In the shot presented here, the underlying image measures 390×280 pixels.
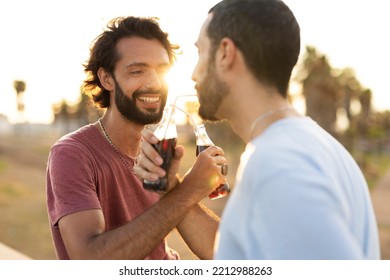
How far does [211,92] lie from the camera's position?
1.76 meters

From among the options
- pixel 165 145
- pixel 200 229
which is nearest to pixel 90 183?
pixel 165 145

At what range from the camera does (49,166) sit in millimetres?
→ 2520

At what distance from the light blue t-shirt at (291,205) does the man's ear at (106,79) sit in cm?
177

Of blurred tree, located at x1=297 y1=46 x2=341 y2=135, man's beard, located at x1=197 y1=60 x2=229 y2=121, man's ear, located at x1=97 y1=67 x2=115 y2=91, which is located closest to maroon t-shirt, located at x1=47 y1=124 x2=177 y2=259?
man's ear, located at x1=97 y1=67 x2=115 y2=91

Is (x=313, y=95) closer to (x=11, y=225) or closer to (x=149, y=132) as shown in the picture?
(x=11, y=225)

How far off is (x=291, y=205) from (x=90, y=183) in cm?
137

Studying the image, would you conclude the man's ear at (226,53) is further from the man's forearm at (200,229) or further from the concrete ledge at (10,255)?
the concrete ledge at (10,255)

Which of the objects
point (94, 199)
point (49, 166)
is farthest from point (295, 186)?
point (49, 166)

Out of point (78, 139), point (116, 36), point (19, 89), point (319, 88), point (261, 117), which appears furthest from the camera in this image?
point (19, 89)

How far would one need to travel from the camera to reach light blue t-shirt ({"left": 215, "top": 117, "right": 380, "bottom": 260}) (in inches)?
48.8

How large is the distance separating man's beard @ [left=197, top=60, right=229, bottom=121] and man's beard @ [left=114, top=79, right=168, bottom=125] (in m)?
1.09

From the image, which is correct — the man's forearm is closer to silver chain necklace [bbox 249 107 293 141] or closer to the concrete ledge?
the concrete ledge

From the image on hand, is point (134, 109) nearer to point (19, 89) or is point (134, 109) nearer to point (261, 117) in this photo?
point (261, 117)

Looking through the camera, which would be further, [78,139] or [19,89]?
[19,89]
